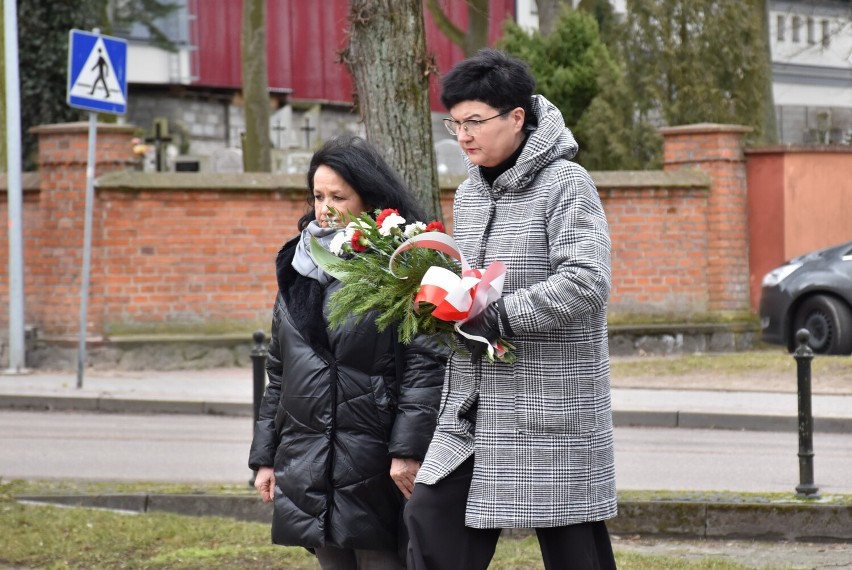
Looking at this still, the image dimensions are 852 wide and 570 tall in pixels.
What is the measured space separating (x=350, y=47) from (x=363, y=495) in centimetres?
356

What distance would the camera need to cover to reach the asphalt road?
933cm

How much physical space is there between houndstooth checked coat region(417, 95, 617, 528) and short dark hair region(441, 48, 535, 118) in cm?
13

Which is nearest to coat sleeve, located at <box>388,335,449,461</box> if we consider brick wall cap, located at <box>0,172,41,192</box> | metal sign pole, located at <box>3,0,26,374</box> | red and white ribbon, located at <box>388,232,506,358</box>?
red and white ribbon, located at <box>388,232,506,358</box>

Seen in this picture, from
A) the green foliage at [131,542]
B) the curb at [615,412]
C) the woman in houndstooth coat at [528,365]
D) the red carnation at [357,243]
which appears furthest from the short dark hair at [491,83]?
the curb at [615,412]

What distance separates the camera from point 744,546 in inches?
268

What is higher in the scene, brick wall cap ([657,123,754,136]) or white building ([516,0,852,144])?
white building ([516,0,852,144])

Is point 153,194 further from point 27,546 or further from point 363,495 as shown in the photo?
point 363,495

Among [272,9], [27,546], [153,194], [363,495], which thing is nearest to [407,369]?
[363,495]

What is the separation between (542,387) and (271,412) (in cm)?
107

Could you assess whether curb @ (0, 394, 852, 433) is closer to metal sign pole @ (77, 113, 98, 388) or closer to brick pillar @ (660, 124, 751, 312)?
metal sign pole @ (77, 113, 98, 388)

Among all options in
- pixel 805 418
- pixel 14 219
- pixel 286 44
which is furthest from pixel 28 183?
pixel 286 44

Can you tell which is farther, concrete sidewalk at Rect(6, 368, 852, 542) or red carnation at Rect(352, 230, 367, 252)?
concrete sidewalk at Rect(6, 368, 852, 542)

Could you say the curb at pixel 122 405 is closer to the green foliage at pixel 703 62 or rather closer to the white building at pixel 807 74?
the green foliage at pixel 703 62

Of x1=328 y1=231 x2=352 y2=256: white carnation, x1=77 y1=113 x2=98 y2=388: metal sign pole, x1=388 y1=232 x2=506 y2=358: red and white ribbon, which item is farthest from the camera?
x1=77 y1=113 x2=98 y2=388: metal sign pole
